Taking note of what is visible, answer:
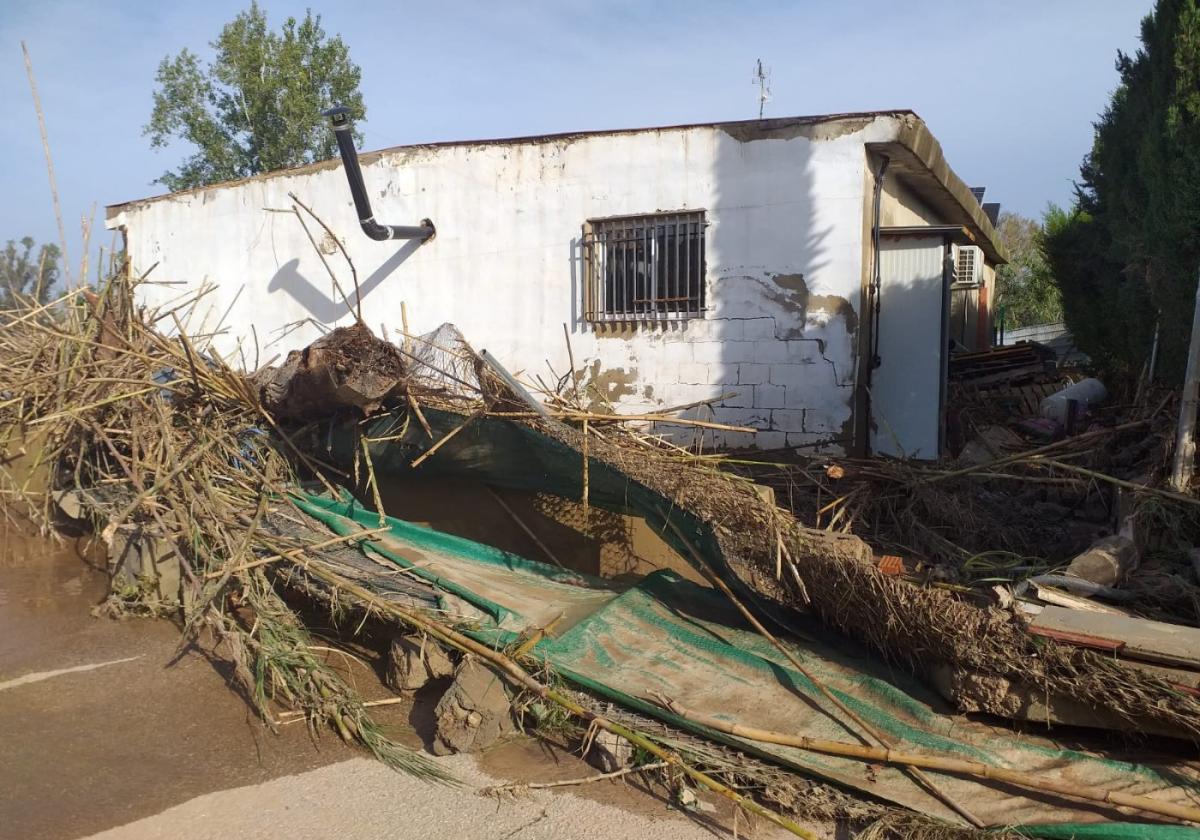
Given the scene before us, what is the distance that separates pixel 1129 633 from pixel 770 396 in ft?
12.3

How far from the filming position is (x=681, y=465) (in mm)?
5047

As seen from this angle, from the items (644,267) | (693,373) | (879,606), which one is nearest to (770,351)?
(693,373)

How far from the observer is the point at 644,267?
772cm

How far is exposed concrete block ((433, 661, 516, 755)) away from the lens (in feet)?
14.0

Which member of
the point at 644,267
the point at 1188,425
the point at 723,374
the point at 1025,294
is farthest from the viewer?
the point at 1025,294

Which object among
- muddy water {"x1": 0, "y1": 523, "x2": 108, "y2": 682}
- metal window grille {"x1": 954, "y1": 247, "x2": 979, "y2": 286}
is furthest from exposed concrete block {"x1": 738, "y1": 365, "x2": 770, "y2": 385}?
metal window grille {"x1": 954, "y1": 247, "x2": 979, "y2": 286}

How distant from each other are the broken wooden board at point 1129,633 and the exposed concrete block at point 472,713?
253cm

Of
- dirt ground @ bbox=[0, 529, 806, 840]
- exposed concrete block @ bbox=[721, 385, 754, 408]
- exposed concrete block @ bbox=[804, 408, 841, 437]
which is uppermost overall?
exposed concrete block @ bbox=[721, 385, 754, 408]

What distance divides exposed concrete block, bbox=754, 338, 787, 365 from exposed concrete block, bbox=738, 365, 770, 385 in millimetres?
59

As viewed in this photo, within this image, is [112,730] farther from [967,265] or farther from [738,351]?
[967,265]

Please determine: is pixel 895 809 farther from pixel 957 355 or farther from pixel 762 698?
pixel 957 355

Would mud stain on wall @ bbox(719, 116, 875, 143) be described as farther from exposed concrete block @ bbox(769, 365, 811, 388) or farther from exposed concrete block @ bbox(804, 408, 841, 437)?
exposed concrete block @ bbox(804, 408, 841, 437)

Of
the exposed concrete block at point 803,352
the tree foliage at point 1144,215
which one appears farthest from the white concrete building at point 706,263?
the tree foliage at point 1144,215

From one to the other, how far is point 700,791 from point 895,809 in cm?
84
